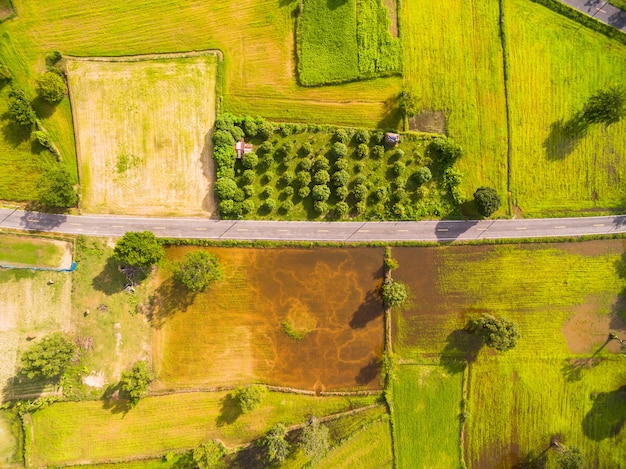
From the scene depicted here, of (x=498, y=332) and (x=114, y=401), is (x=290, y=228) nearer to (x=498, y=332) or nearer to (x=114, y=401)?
(x=498, y=332)

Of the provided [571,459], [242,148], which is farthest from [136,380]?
[571,459]

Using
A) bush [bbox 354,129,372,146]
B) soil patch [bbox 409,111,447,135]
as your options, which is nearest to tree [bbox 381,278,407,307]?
bush [bbox 354,129,372,146]

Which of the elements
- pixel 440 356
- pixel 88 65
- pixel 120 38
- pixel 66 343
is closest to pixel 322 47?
pixel 120 38

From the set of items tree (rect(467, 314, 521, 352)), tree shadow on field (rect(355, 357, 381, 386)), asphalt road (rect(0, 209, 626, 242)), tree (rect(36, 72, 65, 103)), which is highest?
tree (rect(36, 72, 65, 103))

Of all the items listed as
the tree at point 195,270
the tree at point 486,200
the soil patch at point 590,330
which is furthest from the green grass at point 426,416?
the tree at point 195,270

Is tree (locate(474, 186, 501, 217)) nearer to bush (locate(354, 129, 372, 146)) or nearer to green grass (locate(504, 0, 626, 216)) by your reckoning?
green grass (locate(504, 0, 626, 216))

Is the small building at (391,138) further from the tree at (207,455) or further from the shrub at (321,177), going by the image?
the tree at (207,455)
